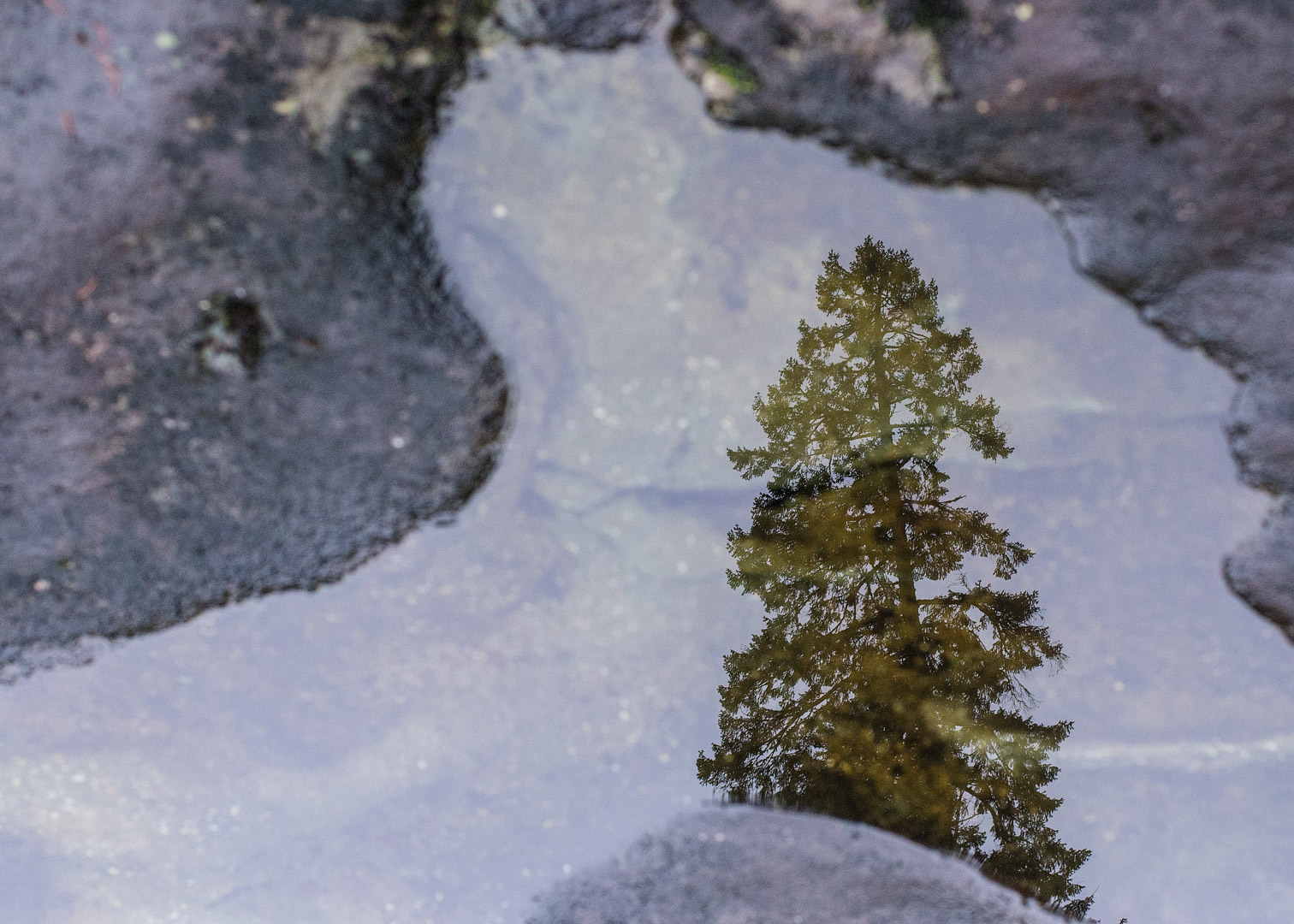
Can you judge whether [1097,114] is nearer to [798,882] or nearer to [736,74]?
[736,74]

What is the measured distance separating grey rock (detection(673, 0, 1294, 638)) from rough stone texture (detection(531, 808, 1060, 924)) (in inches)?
73.1

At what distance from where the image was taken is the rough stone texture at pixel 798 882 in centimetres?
252

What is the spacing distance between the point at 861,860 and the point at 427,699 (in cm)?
162

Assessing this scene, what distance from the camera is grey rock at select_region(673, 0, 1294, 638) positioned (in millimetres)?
2088

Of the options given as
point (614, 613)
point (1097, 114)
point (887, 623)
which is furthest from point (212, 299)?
point (1097, 114)

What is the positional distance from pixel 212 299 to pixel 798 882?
8.71 feet

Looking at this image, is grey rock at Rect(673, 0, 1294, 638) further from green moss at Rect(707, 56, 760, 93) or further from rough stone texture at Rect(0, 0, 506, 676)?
rough stone texture at Rect(0, 0, 506, 676)

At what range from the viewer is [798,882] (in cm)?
253

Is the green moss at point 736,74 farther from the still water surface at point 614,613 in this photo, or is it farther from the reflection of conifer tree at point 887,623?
the reflection of conifer tree at point 887,623

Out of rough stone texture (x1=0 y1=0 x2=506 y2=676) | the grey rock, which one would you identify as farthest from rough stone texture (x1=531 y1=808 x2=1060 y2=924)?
the grey rock

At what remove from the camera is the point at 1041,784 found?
2613mm

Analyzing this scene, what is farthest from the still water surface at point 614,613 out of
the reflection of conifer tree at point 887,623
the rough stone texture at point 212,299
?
the rough stone texture at point 212,299

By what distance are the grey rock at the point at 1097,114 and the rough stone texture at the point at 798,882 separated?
1.86 meters

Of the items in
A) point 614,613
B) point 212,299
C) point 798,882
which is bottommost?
point 798,882
